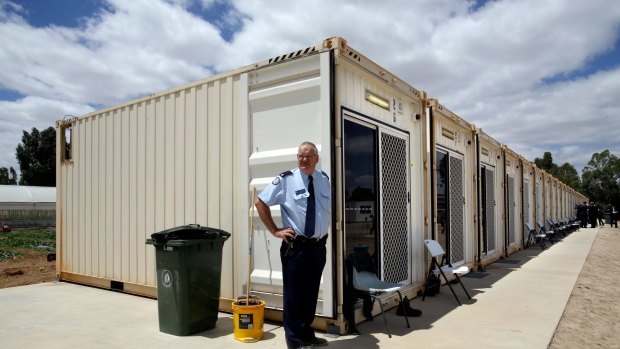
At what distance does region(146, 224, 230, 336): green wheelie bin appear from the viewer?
13.7 ft

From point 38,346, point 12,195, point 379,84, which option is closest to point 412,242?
point 379,84

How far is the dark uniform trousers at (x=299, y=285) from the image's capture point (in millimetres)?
3574

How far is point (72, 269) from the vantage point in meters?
7.21

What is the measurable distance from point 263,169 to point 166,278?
1.48m

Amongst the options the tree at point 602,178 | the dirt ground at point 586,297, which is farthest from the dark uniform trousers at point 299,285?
the tree at point 602,178

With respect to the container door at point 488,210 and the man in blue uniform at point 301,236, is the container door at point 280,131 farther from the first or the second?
the container door at point 488,210

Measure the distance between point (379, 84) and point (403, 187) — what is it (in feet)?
4.72

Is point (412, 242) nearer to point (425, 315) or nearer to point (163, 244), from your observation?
A: point (425, 315)

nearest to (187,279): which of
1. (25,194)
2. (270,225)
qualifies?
(270,225)

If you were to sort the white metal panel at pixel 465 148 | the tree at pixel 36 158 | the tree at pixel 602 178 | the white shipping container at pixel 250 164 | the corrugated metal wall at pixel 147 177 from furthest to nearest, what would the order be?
1. the tree at pixel 602 178
2. the tree at pixel 36 158
3. the white metal panel at pixel 465 148
4. the corrugated metal wall at pixel 147 177
5. the white shipping container at pixel 250 164

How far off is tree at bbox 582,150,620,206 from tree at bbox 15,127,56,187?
70.8m

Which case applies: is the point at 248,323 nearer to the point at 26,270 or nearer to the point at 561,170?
the point at 26,270

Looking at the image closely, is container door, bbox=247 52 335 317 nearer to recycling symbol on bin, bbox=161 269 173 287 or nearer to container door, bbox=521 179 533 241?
recycling symbol on bin, bbox=161 269 173 287

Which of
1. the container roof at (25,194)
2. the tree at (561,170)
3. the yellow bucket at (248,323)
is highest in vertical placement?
the tree at (561,170)
